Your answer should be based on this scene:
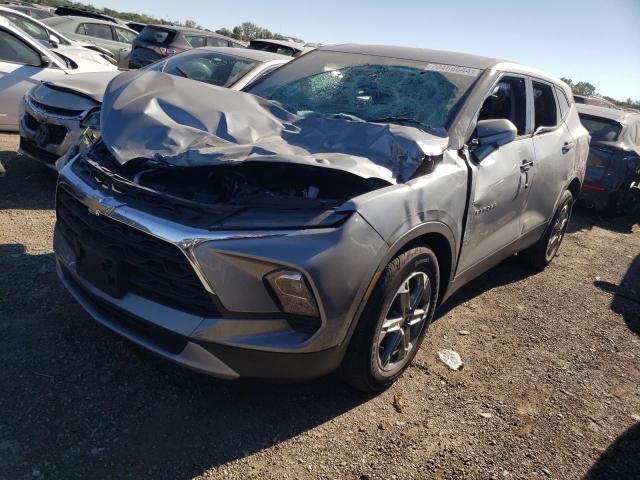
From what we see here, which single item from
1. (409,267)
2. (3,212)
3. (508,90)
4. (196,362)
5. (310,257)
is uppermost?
(508,90)

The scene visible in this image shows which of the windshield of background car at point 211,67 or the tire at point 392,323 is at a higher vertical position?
the windshield of background car at point 211,67

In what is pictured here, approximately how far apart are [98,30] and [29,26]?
6.09m

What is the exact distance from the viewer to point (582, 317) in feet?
14.2

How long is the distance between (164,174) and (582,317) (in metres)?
3.54

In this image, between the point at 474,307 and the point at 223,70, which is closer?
the point at 474,307

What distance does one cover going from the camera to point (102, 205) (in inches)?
94.0

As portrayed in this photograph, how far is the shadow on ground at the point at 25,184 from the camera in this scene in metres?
4.89

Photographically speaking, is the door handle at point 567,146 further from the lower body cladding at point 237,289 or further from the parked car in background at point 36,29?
the parked car in background at point 36,29

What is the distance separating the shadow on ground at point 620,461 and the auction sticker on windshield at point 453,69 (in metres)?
2.34

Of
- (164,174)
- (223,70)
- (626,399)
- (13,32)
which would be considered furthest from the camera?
(13,32)

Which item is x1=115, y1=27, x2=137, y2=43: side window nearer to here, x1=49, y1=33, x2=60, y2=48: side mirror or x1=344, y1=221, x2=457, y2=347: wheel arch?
x1=49, y1=33, x2=60, y2=48: side mirror

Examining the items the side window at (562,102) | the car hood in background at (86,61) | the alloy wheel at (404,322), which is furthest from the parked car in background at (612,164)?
the car hood in background at (86,61)

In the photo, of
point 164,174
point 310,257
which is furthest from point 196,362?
point 164,174

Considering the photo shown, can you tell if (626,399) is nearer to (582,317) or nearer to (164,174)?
(582,317)
